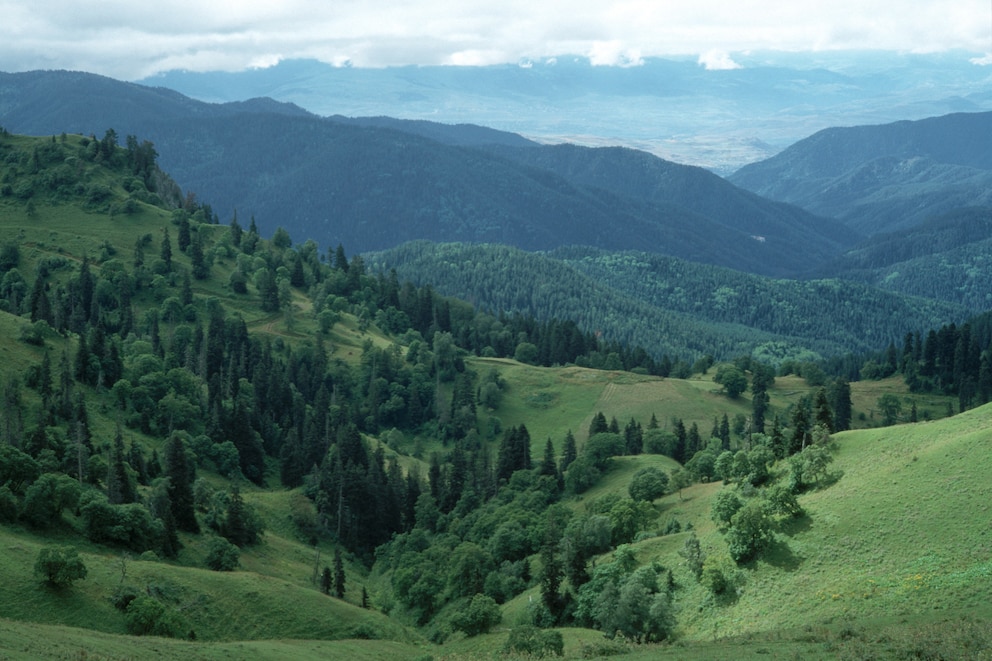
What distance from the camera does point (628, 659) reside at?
236ft

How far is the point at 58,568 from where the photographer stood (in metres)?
83.4

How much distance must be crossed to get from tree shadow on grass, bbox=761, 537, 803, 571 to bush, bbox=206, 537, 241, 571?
5786 centimetres

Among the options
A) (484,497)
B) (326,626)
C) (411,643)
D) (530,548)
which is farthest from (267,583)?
(484,497)

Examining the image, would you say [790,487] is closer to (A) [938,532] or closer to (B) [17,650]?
(A) [938,532]

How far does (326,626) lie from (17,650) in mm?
40164

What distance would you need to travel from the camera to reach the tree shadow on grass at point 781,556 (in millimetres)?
86750

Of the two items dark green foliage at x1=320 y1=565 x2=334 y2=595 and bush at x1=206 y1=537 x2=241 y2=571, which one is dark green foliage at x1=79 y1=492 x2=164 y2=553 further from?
dark green foliage at x1=320 y1=565 x2=334 y2=595

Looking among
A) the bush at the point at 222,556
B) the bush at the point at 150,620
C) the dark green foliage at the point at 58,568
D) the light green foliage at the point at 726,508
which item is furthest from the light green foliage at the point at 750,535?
the dark green foliage at the point at 58,568

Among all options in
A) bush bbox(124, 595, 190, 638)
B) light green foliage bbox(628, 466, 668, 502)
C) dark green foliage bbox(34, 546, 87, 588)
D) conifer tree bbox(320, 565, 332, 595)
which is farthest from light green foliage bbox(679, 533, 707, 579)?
dark green foliage bbox(34, 546, 87, 588)

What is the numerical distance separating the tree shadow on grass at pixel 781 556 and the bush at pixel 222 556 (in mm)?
57859

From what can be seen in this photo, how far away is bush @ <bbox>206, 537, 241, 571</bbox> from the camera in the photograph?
4237 inches

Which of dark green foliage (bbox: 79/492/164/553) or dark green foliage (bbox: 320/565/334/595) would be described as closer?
dark green foliage (bbox: 79/492/164/553)

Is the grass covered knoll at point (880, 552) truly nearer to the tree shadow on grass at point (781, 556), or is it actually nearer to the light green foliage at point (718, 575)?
the tree shadow on grass at point (781, 556)

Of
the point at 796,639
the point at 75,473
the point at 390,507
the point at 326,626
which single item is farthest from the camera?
the point at 390,507
